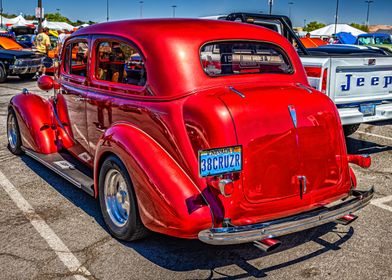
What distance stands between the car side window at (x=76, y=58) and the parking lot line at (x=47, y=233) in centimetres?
148

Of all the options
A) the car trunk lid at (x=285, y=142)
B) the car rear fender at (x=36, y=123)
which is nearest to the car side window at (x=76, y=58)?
the car rear fender at (x=36, y=123)

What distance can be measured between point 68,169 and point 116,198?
1091 millimetres

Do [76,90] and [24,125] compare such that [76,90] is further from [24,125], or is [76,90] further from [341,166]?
[341,166]

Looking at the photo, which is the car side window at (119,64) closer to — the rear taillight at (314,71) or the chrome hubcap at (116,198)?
the chrome hubcap at (116,198)

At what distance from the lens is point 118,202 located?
389 centimetres

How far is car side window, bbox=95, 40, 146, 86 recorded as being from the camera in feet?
13.0

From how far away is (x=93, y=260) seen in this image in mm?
3535

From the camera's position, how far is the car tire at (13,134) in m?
6.04

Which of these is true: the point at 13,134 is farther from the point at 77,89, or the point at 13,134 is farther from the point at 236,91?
the point at 236,91

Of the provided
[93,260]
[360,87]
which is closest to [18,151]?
[93,260]

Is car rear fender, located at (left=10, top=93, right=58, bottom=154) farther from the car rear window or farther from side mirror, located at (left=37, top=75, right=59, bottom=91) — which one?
the car rear window

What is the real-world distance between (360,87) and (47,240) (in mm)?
4506

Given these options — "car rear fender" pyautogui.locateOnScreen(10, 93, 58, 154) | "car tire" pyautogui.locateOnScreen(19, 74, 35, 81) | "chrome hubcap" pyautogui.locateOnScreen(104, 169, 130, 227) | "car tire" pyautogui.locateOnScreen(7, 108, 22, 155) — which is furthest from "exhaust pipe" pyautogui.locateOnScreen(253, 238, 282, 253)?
"car tire" pyautogui.locateOnScreen(19, 74, 35, 81)

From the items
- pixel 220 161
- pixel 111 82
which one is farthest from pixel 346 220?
pixel 111 82
